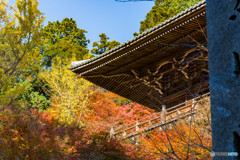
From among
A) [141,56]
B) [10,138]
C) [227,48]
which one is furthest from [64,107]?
[227,48]

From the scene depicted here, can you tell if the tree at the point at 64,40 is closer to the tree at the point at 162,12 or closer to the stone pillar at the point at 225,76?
the tree at the point at 162,12

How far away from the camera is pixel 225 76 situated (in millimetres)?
1195

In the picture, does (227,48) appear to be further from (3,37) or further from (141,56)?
(3,37)

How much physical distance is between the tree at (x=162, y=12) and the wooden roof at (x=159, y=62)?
1469 centimetres

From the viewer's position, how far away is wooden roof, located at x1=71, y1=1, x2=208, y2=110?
6.77 meters

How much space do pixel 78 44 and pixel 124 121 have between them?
16.3 meters

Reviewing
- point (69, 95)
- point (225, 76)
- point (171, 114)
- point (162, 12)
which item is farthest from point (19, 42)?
point (162, 12)

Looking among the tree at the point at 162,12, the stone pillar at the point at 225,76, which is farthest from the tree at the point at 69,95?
the stone pillar at the point at 225,76

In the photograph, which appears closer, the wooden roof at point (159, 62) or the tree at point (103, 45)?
the wooden roof at point (159, 62)

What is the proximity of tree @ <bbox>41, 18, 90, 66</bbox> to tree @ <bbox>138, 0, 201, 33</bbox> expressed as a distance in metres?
7.76

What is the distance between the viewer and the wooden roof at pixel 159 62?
267 inches

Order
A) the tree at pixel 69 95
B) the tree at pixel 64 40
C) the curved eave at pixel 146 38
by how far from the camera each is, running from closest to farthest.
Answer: the curved eave at pixel 146 38
the tree at pixel 69 95
the tree at pixel 64 40

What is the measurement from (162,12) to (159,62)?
16798 mm

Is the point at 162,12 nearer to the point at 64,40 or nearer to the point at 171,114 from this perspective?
the point at 64,40
